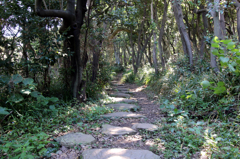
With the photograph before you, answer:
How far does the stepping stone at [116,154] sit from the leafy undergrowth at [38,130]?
563 mm

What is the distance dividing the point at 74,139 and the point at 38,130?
772 mm

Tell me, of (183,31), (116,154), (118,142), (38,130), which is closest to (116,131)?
(118,142)

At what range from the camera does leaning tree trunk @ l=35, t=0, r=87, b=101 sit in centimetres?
436

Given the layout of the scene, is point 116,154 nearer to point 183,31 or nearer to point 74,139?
point 74,139

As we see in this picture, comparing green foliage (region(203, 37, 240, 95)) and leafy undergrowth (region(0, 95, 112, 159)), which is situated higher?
green foliage (region(203, 37, 240, 95))

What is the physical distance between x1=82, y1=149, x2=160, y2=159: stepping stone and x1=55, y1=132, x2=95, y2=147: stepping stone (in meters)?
0.33

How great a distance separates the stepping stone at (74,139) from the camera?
9.07 ft

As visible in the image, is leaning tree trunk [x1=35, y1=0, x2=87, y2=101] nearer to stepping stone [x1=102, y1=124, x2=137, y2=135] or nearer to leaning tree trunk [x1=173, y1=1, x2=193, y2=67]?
stepping stone [x1=102, y1=124, x2=137, y2=135]

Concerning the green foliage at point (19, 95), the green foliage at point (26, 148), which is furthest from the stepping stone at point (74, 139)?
the green foliage at point (19, 95)

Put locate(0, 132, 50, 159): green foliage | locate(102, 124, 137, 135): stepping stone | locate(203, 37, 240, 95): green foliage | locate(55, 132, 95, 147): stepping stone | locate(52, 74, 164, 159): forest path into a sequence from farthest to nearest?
locate(102, 124, 137, 135): stepping stone, locate(203, 37, 240, 95): green foliage, locate(55, 132, 95, 147): stepping stone, locate(52, 74, 164, 159): forest path, locate(0, 132, 50, 159): green foliage

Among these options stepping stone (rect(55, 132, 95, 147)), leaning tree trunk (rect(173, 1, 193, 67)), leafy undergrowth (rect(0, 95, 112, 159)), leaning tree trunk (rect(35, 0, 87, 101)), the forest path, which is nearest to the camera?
leafy undergrowth (rect(0, 95, 112, 159))

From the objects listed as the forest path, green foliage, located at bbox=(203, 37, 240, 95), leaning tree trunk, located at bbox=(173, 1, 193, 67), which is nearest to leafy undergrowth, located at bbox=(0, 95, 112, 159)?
the forest path

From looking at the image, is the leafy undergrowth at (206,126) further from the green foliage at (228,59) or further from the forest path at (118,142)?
the forest path at (118,142)

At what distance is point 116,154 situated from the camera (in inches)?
96.7
